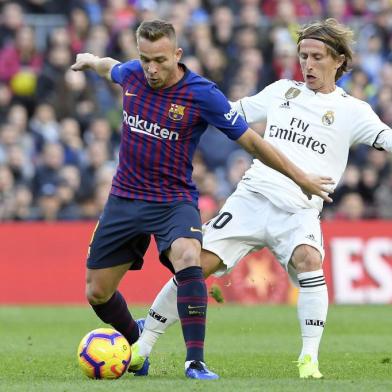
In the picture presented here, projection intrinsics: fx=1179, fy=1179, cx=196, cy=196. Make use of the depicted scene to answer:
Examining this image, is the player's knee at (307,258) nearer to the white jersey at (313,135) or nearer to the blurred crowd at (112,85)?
the white jersey at (313,135)

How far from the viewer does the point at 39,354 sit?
10.5m

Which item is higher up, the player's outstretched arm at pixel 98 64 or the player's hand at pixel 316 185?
the player's outstretched arm at pixel 98 64

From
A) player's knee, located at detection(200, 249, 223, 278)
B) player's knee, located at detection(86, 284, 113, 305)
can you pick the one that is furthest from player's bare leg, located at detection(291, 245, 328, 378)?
player's knee, located at detection(86, 284, 113, 305)

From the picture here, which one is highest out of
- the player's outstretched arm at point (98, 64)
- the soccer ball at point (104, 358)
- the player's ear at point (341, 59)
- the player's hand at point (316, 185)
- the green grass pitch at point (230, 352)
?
the player's ear at point (341, 59)

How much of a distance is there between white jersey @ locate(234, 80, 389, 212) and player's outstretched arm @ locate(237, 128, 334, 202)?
65cm

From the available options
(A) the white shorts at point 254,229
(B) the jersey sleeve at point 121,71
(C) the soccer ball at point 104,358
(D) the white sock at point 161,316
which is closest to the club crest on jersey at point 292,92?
(A) the white shorts at point 254,229

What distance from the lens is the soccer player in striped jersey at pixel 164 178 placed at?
808 centimetres

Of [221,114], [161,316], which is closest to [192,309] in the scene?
[161,316]

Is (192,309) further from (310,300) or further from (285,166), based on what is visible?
(285,166)

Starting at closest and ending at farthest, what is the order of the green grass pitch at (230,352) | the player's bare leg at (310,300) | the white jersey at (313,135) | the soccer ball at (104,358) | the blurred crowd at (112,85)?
the green grass pitch at (230,352) → the soccer ball at (104,358) → the player's bare leg at (310,300) → the white jersey at (313,135) → the blurred crowd at (112,85)

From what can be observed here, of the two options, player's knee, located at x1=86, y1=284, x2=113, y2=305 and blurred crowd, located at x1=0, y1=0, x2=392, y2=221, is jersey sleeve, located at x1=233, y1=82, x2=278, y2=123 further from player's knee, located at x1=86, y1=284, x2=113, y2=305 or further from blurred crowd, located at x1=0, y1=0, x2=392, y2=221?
blurred crowd, located at x1=0, y1=0, x2=392, y2=221

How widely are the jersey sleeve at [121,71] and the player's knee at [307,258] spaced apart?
1779mm

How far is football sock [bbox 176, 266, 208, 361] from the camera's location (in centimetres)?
804

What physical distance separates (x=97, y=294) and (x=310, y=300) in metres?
1.56
